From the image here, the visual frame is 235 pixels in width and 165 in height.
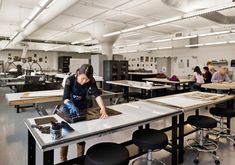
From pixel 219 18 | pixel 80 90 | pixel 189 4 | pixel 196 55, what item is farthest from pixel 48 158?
pixel 196 55

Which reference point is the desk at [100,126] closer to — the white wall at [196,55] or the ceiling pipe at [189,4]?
the ceiling pipe at [189,4]

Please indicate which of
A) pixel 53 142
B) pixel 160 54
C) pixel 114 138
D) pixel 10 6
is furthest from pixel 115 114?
pixel 160 54

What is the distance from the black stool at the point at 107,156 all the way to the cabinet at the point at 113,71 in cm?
629

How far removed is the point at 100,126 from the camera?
1.75 meters

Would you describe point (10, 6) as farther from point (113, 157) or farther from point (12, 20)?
point (113, 157)

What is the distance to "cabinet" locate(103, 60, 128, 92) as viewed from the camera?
8078 millimetres

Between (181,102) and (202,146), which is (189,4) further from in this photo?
(202,146)

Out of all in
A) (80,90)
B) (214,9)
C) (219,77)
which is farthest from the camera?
(219,77)

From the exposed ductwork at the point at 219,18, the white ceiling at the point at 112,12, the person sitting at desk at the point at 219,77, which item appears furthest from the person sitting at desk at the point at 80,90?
the person sitting at desk at the point at 219,77

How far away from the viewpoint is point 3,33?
35.2 ft

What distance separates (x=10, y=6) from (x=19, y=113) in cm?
350

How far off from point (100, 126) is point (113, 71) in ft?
21.3

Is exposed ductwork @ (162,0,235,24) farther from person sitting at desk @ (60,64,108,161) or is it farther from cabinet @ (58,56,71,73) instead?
cabinet @ (58,56,71,73)

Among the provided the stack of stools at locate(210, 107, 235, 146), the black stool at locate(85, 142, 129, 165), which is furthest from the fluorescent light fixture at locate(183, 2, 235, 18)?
the black stool at locate(85, 142, 129, 165)
